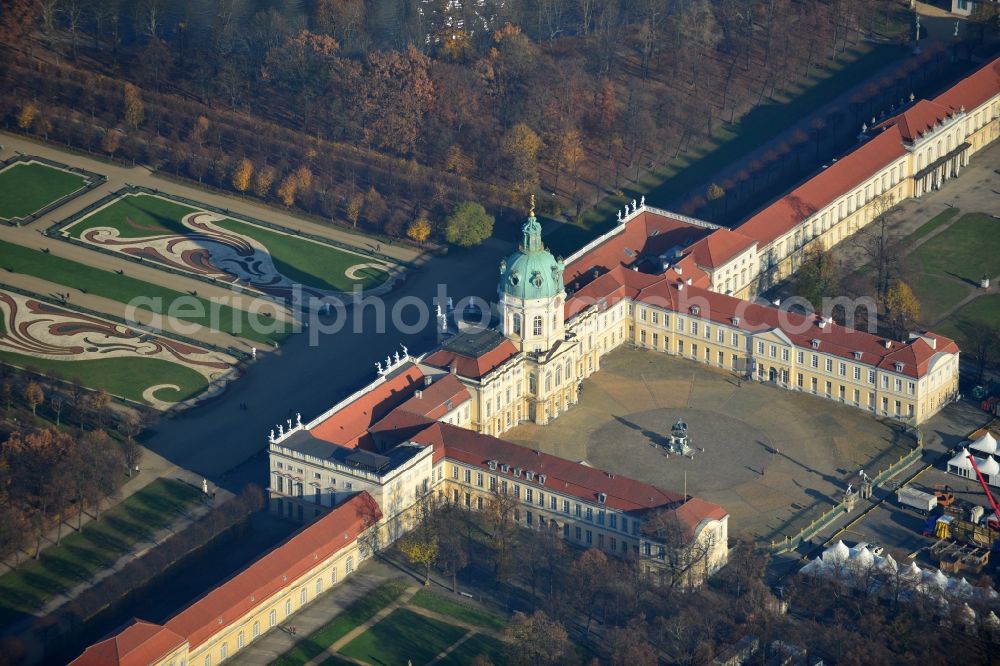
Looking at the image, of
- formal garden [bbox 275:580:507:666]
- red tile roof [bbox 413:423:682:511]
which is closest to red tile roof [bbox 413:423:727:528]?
red tile roof [bbox 413:423:682:511]

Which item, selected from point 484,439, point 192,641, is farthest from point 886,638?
point 192,641

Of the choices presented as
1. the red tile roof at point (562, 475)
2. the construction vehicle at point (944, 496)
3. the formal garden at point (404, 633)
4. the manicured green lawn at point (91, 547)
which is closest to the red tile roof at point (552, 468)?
the red tile roof at point (562, 475)

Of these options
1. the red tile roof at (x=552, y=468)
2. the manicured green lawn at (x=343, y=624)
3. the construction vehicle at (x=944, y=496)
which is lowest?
the manicured green lawn at (x=343, y=624)

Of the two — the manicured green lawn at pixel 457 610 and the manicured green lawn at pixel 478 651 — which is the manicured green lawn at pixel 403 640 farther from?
the manicured green lawn at pixel 457 610

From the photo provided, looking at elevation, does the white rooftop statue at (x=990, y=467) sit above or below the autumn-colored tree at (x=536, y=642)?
above

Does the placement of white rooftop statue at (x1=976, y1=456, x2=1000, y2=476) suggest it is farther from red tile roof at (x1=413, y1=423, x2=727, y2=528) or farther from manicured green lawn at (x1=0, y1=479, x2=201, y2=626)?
manicured green lawn at (x1=0, y1=479, x2=201, y2=626)

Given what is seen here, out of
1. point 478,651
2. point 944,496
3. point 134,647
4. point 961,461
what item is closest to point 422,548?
point 478,651

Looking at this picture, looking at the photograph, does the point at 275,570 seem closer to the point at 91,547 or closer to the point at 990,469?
the point at 91,547
